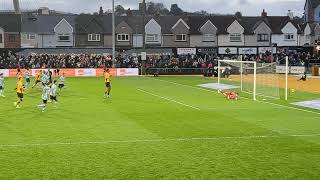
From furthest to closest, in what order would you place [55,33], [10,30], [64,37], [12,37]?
[64,37], [55,33], [12,37], [10,30]

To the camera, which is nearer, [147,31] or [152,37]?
[147,31]

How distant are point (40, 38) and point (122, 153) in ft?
299

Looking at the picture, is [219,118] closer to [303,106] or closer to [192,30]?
[303,106]

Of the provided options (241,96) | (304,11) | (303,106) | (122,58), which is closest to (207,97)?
(241,96)

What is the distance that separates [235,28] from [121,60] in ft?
125

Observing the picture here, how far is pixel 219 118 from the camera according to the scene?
27812mm

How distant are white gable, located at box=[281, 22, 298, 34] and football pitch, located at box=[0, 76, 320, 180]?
80.6 meters

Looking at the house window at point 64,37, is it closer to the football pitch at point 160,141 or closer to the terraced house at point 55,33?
the terraced house at point 55,33

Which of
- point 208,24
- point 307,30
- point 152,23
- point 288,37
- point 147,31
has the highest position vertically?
point 152,23

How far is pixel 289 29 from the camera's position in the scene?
4446 inches

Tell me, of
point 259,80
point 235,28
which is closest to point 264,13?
point 235,28

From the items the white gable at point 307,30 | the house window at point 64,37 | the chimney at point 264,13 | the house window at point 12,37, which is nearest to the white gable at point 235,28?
the chimney at point 264,13

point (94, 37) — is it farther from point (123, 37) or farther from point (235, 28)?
point (235, 28)

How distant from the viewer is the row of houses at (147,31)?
10544 cm
